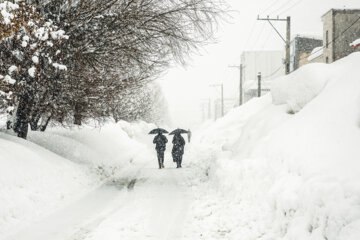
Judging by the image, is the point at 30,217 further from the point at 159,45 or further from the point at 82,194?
the point at 159,45

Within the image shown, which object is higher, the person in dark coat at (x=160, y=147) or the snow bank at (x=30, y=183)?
the person in dark coat at (x=160, y=147)

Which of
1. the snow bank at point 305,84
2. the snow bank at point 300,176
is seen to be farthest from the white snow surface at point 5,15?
the snow bank at point 305,84

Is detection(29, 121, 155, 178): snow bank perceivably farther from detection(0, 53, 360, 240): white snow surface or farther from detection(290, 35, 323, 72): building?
detection(290, 35, 323, 72): building

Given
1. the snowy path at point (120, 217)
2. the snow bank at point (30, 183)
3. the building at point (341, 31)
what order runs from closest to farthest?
the snowy path at point (120, 217) < the snow bank at point (30, 183) < the building at point (341, 31)

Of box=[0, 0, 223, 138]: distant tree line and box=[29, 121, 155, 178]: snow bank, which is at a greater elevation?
box=[0, 0, 223, 138]: distant tree line

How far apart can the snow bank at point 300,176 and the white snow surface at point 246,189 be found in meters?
0.02

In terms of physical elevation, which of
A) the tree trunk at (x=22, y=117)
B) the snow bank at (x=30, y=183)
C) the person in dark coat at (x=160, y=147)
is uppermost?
the tree trunk at (x=22, y=117)

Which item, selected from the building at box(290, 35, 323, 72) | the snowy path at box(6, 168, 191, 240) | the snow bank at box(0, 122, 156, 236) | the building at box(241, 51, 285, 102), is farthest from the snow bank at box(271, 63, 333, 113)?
the building at box(241, 51, 285, 102)

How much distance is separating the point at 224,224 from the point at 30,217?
12.1 feet

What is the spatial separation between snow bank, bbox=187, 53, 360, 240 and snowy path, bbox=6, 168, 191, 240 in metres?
0.60

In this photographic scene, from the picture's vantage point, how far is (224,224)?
7.57m

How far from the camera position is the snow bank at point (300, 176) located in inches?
214

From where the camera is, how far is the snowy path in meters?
6.95

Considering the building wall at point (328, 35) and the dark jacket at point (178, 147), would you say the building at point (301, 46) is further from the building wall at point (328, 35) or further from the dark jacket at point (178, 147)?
the dark jacket at point (178, 147)
